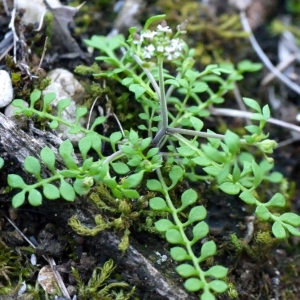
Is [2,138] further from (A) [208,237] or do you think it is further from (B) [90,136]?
(A) [208,237]

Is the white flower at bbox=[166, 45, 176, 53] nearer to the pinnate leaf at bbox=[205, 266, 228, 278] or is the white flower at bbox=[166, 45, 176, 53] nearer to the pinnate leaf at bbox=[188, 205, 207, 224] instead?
the pinnate leaf at bbox=[188, 205, 207, 224]

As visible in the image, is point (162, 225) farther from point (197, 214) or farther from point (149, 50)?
point (149, 50)

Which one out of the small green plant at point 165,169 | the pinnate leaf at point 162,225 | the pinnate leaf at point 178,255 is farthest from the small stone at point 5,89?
the pinnate leaf at point 178,255

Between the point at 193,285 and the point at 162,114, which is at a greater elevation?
the point at 162,114

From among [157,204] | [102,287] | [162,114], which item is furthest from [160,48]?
[102,287]

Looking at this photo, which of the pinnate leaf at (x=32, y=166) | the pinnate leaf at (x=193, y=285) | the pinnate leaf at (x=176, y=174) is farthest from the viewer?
the pinnate leaf at (x=176, y=174)

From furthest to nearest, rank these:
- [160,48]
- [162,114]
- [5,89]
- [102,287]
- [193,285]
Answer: [5,89] → [162,114] → [102,287] → [160,48] → [193,285]

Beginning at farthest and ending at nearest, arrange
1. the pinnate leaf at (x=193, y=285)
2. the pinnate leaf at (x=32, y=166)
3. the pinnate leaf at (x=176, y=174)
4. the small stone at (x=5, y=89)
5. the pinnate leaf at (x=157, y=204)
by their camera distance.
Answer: the small stone at (x=5, y=89) → the pinnate leaf at (x=176, y=174) → the pinnate leaf at (x=157, y=204) → the pinnate leaf at (x=32, y=166) → the pinnate leaf at (x=193, y=285)

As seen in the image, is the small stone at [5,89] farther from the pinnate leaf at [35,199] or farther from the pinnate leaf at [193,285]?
the pinnate leaf at [193,285]

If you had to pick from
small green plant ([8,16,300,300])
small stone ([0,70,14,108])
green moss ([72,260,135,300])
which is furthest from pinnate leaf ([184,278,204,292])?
small stone ([0,70,14,108])
